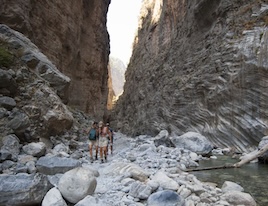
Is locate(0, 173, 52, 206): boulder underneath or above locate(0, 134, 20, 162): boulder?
underneath

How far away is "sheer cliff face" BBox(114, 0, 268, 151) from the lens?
39.5 feet

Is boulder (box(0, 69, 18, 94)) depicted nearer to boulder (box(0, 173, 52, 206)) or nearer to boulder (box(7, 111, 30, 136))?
boulder (box(7, 111, 30, 136))

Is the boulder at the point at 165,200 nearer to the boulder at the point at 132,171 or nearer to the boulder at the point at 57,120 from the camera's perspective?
the boulder at the point at 132,171

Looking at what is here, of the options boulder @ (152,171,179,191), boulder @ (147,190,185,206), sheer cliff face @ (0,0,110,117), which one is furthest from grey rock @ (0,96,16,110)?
sheer cliff face @ (0,0,110,117)

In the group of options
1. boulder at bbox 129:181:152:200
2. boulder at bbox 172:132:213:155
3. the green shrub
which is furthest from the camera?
boulder at bbox 172:132:213:155

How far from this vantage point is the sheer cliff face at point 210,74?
1205 centimetres

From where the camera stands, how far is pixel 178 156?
9.67 m

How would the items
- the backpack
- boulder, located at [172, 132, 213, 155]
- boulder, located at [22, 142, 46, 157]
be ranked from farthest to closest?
1. boulder, located at [172, 132, 213, 155]
2. the backpack
3. boulder, located at [22, 142, 46, 157]

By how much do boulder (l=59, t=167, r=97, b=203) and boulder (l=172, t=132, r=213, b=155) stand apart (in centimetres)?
805

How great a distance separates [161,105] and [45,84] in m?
14.7

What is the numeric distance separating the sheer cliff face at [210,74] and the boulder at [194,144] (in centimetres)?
197

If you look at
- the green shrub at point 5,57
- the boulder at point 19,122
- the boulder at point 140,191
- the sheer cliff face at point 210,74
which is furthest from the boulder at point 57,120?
the sheer cliff face at point 210,74

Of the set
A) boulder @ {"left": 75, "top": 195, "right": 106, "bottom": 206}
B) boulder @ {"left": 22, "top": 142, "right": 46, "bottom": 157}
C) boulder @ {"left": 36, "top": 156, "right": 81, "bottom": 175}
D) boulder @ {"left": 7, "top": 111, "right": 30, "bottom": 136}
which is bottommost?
boulder @ {"left": 75, "top": 195, "right": 106, "bottom": 206}

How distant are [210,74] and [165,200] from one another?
12.9m
